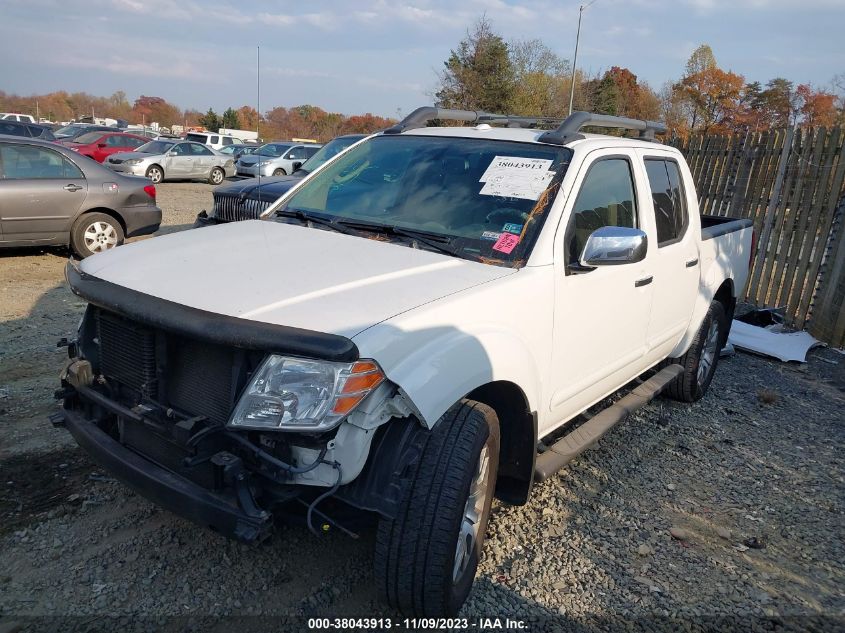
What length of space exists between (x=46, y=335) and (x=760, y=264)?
27.4 feet

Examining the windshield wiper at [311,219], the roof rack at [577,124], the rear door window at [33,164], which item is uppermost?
the roof rack at [577,124]

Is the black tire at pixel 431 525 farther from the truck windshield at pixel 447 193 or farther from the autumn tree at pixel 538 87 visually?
the autumn tree at pixel 538 87

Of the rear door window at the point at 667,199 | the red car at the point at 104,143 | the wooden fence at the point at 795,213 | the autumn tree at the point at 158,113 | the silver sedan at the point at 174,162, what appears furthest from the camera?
the autumn tree at the point at 158,113

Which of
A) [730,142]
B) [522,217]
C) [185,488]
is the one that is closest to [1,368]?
[185,488]

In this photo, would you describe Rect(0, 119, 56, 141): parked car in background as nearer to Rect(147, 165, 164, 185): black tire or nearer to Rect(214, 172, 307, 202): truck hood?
Rect(147, 165, 164, 185): black tire

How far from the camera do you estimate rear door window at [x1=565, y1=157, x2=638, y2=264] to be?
11.0ft

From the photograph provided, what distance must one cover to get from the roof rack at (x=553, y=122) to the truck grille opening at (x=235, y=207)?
13.8 ft

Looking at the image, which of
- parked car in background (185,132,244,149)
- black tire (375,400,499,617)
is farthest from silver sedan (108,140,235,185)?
black tire (375,400,499,617)

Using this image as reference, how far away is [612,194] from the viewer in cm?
380

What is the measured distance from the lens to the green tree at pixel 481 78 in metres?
29.0

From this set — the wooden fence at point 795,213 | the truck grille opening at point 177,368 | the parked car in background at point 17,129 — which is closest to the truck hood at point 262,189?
the truck grille opening at point 177,368

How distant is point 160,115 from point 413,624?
326 ft

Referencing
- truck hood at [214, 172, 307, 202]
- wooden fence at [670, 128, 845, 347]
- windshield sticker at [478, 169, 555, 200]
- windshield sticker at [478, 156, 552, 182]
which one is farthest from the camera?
truck hood at [214, 172, 307, 202]

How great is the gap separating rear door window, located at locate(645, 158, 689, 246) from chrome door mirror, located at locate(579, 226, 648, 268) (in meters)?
1.17
